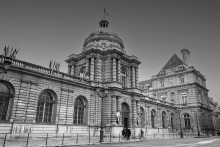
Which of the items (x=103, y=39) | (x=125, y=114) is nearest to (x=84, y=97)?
(x=125, y=114)

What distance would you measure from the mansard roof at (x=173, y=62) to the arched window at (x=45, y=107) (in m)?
42.1

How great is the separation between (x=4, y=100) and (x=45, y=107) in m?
4.80

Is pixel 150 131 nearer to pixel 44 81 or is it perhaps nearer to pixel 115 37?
pixel 115 37

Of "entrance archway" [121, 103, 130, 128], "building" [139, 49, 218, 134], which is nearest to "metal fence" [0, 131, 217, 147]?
"entrance archway" [121, 103, 130, 128]

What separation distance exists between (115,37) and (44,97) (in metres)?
19.4

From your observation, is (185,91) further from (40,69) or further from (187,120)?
(40,69)

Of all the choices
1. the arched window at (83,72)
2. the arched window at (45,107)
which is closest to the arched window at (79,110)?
the arched window at (45,107)

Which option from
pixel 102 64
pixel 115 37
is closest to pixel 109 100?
pixel 102 64

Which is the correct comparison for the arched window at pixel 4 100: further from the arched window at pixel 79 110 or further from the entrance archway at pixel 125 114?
the entrance archway at pixel 125 114

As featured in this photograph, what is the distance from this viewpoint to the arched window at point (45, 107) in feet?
74.1

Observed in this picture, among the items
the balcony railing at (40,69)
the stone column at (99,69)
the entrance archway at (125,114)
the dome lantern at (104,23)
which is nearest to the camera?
the balcony railing at (40,69)

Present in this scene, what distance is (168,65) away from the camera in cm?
5831

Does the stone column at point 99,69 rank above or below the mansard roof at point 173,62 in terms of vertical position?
below

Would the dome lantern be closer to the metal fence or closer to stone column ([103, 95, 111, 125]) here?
stone column ([103, 95, 111, 125])
